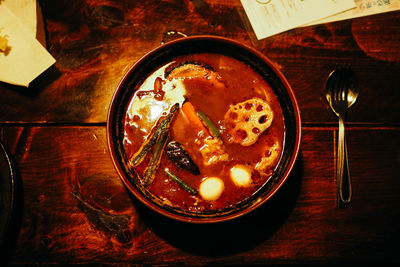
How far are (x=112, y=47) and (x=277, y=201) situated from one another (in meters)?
1.21

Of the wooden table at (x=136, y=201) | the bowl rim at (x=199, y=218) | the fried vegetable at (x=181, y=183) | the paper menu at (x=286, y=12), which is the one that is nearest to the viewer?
the bowl rim at (x=199, y=218)

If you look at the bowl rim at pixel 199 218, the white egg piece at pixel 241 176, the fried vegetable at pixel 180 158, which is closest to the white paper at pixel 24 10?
the bowl rim at pixel 199 218

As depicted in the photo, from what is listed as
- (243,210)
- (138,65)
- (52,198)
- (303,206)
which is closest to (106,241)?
(52,198)

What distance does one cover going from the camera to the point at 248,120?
49.8 inches

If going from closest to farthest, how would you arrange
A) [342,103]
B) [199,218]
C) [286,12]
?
[199,218] < [342,103] < [286,12]

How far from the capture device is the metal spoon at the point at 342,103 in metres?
1.37

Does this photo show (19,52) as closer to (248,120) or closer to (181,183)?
(181,183)

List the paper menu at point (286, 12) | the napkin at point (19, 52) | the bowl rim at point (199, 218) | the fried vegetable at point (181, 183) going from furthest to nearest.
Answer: the paper menu at point (286, 12) < the napkin at point (19, 52) < the fried vegetable at point (181, 183) < the bowl rim at point (199, 218)

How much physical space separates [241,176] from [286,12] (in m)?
1.04

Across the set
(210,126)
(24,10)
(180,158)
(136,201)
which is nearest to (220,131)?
(210,126)

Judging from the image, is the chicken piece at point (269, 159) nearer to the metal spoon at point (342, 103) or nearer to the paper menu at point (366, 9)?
the metal spoon at point (342, 103)

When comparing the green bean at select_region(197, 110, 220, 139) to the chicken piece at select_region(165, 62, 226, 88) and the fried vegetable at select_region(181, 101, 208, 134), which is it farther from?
the chicken piece at select_region(165, 62, 226, 88)

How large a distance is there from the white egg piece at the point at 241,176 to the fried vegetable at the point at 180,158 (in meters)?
0.16

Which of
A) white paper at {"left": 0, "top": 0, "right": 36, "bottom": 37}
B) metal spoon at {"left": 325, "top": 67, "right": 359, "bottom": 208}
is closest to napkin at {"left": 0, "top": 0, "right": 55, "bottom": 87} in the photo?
white paper at {"left": 0, "top": 0, "right": 36, "bottom": 37}
